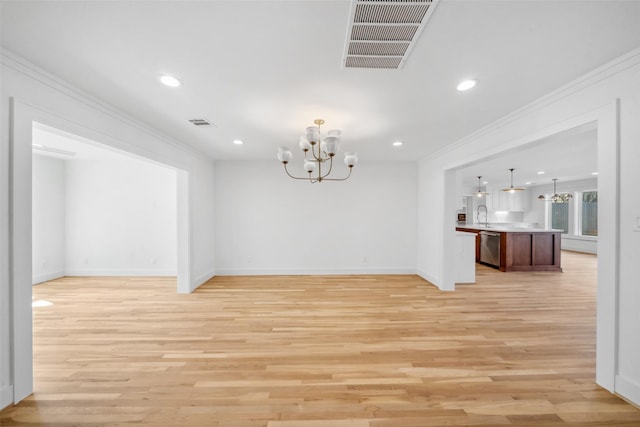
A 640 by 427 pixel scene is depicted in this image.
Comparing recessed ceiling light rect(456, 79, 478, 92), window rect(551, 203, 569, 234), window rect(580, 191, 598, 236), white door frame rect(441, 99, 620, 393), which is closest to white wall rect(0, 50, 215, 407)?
recessed ceiling light rect(456, 79, 478, 92)

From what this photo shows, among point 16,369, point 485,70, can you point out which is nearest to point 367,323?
point 485,70

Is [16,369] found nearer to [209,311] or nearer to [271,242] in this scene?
[209,311]

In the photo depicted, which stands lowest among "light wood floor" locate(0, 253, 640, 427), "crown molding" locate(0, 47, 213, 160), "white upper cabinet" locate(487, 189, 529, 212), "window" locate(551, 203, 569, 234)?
"light wood floor" locate(0, 253, 640, 427)

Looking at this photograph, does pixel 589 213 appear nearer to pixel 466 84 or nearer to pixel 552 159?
pixel 552 159

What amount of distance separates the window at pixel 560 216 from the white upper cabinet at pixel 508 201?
0.86 m

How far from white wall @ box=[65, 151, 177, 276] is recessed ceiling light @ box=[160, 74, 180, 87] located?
378cm

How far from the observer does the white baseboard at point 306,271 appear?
549 centimetres

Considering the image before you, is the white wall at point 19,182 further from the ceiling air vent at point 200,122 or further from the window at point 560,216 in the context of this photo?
the window at point 560,216

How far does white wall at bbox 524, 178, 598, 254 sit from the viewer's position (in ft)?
27.9

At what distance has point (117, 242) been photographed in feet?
18.0

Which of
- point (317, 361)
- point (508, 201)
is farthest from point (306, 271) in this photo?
point (508, 201)

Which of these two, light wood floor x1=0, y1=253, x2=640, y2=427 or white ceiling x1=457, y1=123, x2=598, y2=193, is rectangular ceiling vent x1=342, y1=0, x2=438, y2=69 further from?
light wood floor x1=0, y1=253, x2=640, y2=427

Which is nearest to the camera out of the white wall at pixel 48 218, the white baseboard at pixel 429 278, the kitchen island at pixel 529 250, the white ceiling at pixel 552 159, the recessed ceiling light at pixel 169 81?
the recessed ceiling light at pixel 169 81

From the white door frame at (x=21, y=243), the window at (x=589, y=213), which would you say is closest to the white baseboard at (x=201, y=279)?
the white door frame at (x=21, y=243)
